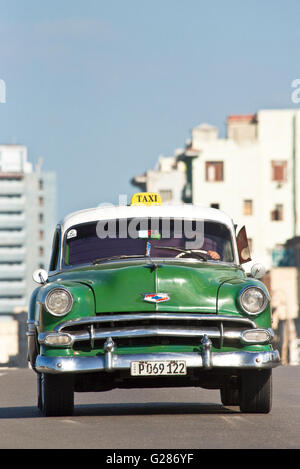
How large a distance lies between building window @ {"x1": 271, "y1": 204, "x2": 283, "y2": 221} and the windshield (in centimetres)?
10157

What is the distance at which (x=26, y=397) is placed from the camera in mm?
17969

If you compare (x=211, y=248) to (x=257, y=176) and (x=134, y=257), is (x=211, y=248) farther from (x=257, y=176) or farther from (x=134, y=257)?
(x=257, y=176)

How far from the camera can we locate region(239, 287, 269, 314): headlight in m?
12.6

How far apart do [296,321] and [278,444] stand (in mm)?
93449

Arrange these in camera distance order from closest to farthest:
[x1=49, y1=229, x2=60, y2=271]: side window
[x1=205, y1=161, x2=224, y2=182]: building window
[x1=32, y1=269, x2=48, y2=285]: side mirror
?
[x1=32, y1=269, x2=48, y2=285]: side mirror, [x1=49, y1=229, x2=60, y2=271]: side window, [x1=205, y1=161, x2=224, y2=182]: building window

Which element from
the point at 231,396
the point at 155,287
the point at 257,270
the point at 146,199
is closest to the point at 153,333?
the point at 155,287

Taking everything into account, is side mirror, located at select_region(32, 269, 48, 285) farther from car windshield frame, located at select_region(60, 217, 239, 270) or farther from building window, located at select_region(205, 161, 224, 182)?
building window, located at select_region(205, 161, 224, 182)

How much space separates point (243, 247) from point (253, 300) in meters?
1.95

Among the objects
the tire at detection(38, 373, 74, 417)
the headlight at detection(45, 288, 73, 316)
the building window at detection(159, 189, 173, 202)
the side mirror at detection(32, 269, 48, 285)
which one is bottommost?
the tire at detection(38, 373, 74, 417)

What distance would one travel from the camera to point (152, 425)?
39.4ft

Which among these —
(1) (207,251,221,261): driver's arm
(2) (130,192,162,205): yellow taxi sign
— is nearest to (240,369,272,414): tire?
(1) (207,251,221,261): driver's arm

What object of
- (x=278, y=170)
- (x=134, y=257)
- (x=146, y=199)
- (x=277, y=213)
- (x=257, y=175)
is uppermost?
(x=278, y=170)

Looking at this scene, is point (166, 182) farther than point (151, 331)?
Yes

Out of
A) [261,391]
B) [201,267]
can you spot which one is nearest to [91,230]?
[201,267]
